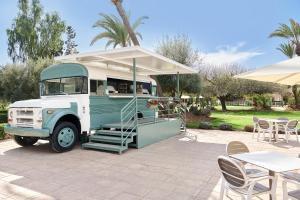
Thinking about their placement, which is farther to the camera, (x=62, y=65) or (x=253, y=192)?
(x=62, y=65)

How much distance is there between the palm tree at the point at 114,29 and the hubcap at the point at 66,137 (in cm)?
1124

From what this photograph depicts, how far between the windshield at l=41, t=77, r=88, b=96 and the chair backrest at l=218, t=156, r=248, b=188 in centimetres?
522

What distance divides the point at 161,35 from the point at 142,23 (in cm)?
214

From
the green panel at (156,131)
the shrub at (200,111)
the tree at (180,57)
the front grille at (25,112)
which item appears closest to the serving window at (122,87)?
the green panel at (156,131)

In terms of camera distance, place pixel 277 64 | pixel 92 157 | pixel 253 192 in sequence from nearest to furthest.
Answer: pixel 253 192
pixel 277 64
pixel 92 157

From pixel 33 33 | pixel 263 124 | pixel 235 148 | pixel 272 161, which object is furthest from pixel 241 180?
pixel 33 33

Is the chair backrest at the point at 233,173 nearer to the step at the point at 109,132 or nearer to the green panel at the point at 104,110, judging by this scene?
the step at the point at 109,132

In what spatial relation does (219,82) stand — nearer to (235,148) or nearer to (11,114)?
(11,114)

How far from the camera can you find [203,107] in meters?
16.5

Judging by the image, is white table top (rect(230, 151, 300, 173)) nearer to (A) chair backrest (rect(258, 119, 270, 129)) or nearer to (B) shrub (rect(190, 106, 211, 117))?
(A) chair backrest (rect(258, 119, 270, 129))

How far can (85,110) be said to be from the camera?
277 inches

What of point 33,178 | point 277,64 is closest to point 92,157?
point 33,178

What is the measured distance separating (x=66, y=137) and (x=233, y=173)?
5244mm

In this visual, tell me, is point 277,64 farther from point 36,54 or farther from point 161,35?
point 36,54
